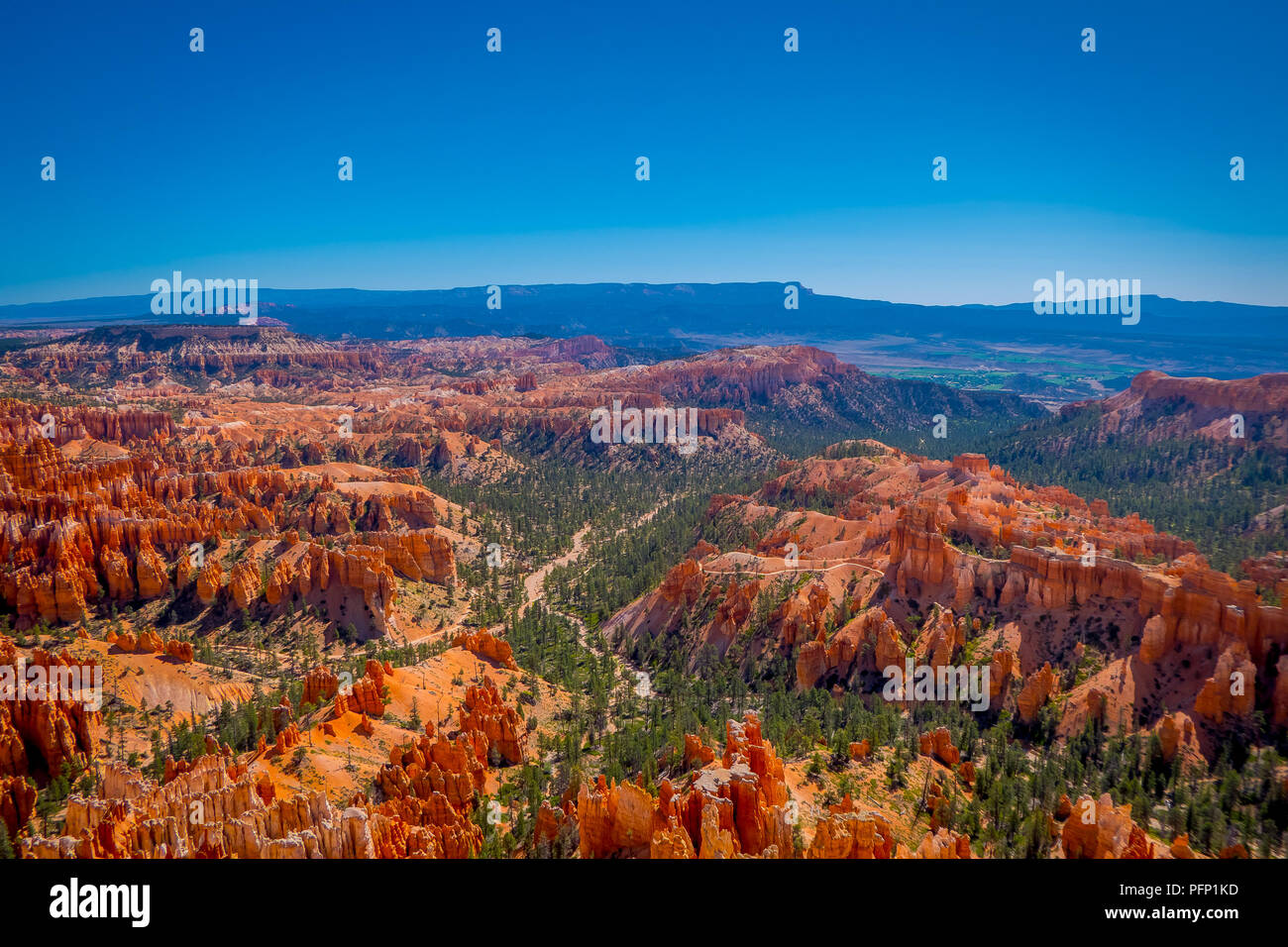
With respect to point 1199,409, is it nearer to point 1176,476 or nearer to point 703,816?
point 1176,476

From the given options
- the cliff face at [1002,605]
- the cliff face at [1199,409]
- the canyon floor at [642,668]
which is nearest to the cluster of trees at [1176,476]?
the canyon floor at [642,668]

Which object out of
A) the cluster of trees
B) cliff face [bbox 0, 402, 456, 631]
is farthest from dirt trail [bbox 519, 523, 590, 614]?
the cluster of trees

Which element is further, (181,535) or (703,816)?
(181,535)

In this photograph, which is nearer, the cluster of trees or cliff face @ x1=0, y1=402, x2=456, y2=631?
cliff face @ x1=0, y1=402, x2=456, y2=631

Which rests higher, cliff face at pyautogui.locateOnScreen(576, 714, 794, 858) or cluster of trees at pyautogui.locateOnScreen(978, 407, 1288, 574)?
cluster of trees at pyautogui.locateOnScreen(978, 407, 1288, 574)

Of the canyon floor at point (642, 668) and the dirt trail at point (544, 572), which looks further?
the dirt trail at point (544, 572)

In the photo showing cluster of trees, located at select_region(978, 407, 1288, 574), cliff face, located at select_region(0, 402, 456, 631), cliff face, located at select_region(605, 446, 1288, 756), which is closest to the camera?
cliff face, located at select_region(605, 446, 1288, 756)

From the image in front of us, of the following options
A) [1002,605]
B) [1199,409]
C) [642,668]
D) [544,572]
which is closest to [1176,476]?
[1199,409]

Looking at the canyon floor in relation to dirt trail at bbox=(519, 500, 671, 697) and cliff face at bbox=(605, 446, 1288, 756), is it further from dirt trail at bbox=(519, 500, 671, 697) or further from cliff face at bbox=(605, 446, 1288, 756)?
dirt trail at bbox=(519, 500, 671, 697)

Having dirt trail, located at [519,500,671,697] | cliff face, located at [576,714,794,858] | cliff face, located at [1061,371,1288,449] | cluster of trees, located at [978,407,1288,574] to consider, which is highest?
cliff face, located at [1061,371,1288,449]

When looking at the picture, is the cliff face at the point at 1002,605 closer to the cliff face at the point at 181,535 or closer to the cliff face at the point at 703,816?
the cliff face at the point at 181,535
